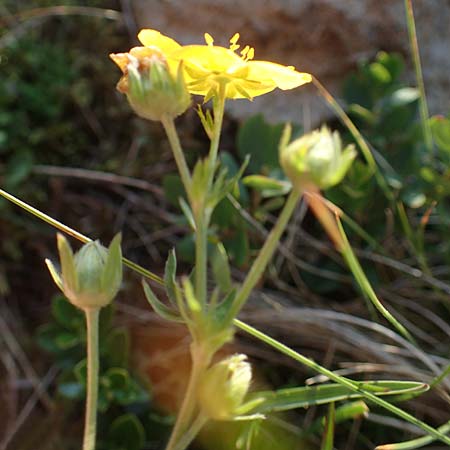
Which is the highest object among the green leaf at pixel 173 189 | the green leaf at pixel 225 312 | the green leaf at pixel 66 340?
the green leaf at pixel 225 312

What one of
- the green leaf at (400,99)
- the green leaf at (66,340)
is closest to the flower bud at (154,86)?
the green leaf at (66,340)

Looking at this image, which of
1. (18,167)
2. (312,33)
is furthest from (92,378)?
(312,33)

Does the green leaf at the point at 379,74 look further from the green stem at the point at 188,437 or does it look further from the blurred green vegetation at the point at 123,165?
the green stem at the point at 188,437

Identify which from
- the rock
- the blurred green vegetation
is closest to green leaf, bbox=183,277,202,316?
the blurred green vegetation

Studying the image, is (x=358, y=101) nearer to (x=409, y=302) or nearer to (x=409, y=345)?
(x=409, y=302)

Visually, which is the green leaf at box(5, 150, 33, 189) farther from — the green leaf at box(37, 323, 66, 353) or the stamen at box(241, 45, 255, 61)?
the stamen at box(241, 45, 255, 61)

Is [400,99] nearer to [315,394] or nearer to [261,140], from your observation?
[261,140]

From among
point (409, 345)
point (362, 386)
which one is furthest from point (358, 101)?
point (362, 386)
